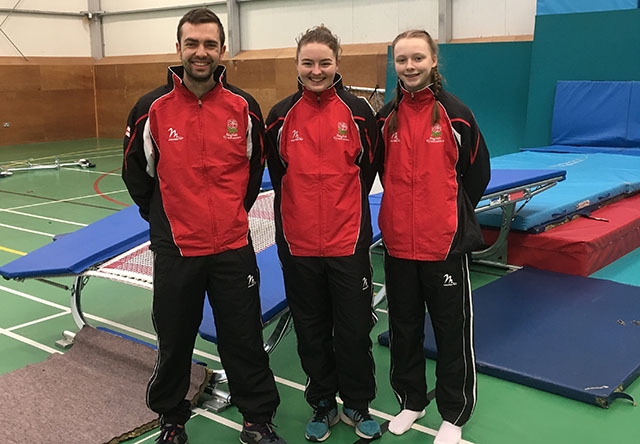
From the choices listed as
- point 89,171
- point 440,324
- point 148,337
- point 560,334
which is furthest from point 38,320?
point 89,171

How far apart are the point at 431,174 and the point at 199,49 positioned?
37.9 inches

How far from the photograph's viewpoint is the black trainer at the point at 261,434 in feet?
8.68

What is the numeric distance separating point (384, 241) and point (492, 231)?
112 inches

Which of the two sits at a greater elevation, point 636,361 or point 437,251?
point 437,251

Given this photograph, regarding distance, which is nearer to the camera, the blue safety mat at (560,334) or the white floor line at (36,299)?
the blue safety mat at (560,334)

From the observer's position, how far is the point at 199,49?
92.0 inches

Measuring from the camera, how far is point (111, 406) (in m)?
2.99

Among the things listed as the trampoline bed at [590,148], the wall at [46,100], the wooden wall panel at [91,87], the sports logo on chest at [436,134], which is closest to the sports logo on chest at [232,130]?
the sports logo on chest at [436,134]

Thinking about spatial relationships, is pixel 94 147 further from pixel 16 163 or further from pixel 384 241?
pixel 384 241

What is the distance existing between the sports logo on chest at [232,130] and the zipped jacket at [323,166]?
0.65 ft

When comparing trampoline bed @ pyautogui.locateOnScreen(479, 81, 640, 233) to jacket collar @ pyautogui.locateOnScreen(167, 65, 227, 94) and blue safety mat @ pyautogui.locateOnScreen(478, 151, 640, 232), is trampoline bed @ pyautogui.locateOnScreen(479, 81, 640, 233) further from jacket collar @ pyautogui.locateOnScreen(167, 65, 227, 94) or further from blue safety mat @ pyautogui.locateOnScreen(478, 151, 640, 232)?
jacket collar @ pyautogui.locateOnScreen(167, 65, 227, 94)

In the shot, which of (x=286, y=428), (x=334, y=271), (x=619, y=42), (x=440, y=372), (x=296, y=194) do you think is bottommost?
(x=286, y=428)

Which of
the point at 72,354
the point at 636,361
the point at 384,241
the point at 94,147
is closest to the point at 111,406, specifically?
the point at 72,354

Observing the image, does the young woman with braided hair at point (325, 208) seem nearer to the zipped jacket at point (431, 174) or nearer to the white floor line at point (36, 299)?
the zipped jacket at point (431, 174)
